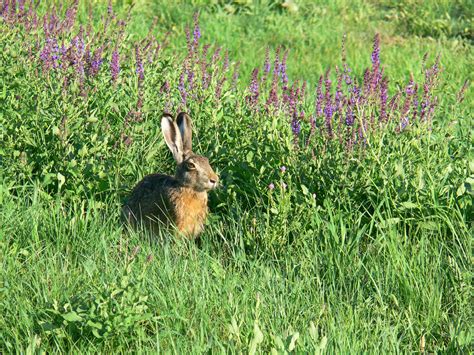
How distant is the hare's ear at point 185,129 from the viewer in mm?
5872

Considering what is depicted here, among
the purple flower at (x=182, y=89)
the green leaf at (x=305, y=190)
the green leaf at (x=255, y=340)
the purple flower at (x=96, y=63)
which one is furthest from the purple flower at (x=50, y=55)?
the green leaf at (x=255, y=340)

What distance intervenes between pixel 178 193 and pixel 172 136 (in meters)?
0.37

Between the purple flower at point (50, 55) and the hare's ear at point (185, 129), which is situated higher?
the purple flower at point (50, 55)

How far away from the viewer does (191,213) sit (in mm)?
5727

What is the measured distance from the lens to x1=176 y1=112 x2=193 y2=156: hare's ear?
5.87 m

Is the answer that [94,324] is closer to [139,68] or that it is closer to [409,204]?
[409,204]

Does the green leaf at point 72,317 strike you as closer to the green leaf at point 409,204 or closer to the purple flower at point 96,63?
the green leaf at point 409,204

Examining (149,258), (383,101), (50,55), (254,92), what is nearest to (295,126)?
(383,101)

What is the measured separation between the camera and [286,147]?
566cm

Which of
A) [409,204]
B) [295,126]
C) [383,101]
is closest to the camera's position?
[409,204]

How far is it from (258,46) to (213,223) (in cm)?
451

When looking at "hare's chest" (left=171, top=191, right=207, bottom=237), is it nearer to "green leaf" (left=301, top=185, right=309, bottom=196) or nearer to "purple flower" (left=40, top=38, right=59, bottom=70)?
"green leaf" (left=301, top=185, right=309, bottom=196)

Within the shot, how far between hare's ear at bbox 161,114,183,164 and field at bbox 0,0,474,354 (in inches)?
12.5

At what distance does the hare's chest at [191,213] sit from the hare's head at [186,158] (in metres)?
Result: 0.07
